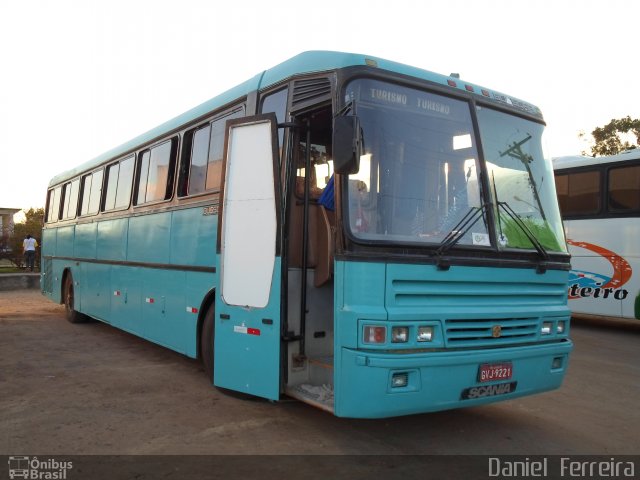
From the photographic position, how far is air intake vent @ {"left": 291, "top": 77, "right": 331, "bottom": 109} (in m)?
4.97

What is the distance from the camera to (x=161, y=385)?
6965 mm

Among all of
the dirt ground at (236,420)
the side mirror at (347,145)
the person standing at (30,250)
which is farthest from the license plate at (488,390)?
the person standing at (30,250)

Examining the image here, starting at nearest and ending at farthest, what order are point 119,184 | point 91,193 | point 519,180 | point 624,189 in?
point 519,180 → point 119,184 → point 91,193 → point 624,189

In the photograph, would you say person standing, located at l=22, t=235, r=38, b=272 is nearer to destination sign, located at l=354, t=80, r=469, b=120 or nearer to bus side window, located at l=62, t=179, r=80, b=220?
bus side window, located at l=62, t=179, r=80, b=220

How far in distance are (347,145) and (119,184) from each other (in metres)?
6.63

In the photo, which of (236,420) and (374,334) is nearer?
(374,334)

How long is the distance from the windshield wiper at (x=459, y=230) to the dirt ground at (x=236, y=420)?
5.43 ft

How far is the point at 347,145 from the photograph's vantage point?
4391 millimetres

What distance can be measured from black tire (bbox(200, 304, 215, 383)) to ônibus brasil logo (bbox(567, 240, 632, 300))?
9.41m

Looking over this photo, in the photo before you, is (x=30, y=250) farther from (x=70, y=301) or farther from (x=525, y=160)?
(x=525, y=160)

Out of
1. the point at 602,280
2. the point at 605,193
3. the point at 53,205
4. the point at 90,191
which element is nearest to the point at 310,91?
the point at 90,191

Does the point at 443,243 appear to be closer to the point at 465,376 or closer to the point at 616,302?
the point at 465,376

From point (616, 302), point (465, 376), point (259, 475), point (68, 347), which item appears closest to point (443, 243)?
point (465, 376)

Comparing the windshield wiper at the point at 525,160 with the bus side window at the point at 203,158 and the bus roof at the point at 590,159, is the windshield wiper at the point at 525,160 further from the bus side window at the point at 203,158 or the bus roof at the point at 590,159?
the bus roof at the point at 590,159
